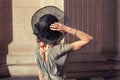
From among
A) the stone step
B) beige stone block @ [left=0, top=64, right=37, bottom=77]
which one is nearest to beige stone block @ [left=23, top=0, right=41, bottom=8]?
the stone step

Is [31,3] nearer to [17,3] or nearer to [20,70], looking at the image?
[17,3]

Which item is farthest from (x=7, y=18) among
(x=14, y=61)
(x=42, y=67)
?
(x=42, y=67)

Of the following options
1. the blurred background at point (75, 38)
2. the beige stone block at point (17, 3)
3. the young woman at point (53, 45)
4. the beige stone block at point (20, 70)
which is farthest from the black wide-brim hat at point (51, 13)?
the beige stone block at point (17, 3)

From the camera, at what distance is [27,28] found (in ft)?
44.0

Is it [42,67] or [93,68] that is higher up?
[42,67]

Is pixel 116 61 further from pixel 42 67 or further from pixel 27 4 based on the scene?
pixel 42 67

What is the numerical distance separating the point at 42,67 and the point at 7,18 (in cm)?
927

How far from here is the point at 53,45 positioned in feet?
14.0

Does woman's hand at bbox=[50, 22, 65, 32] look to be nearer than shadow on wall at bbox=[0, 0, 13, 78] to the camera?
Yes

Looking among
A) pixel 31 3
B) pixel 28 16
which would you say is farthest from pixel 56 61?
pixel 31 3

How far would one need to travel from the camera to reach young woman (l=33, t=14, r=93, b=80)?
4160 millimetres

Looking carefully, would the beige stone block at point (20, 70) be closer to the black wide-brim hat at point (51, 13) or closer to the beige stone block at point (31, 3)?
the beige stone block at point (31, 3)

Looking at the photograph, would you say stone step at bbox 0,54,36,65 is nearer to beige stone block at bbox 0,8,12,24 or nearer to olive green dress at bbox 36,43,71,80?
beige stone block at bbox 0,8,12,24

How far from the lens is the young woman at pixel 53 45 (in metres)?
4.16
